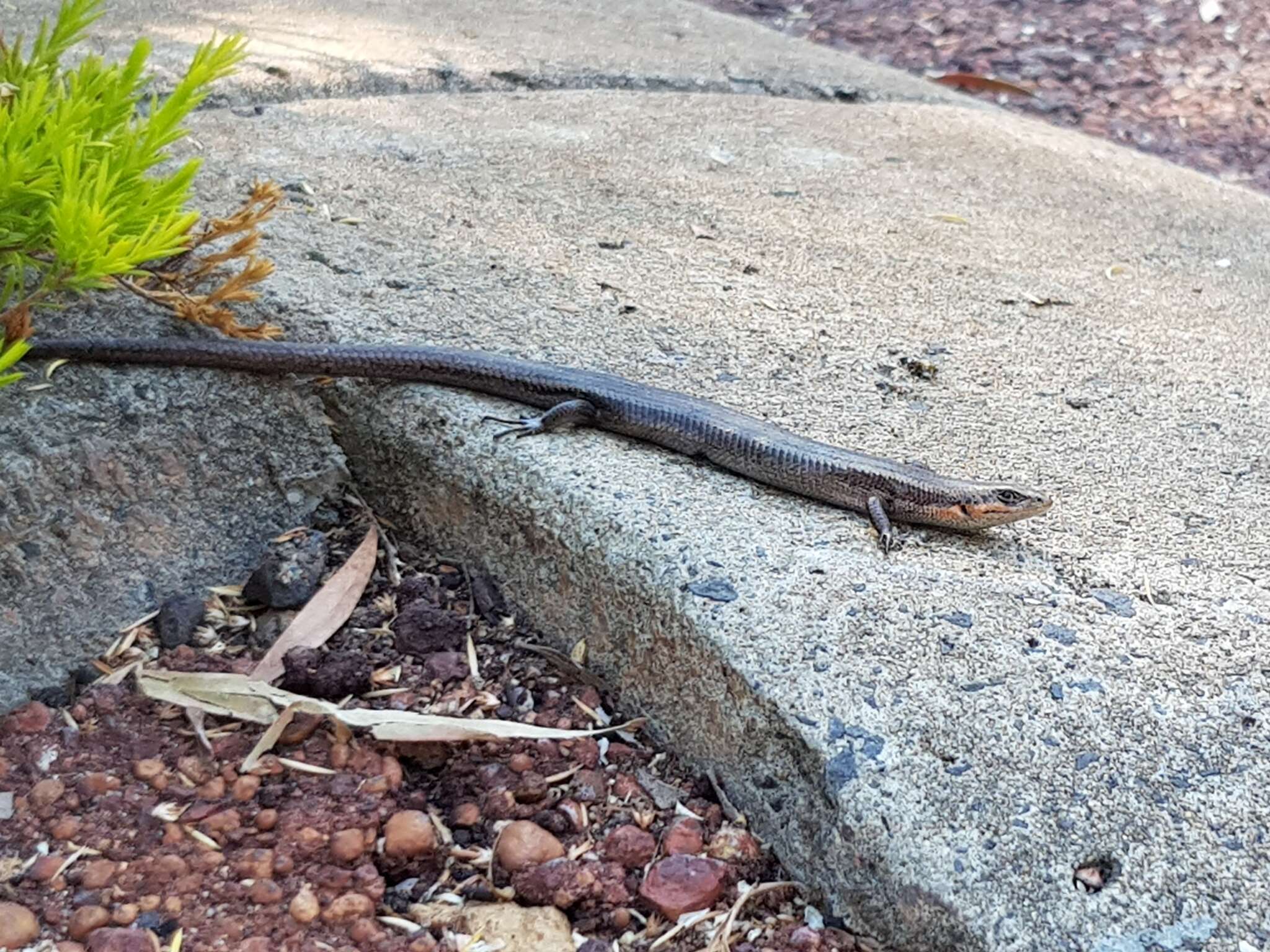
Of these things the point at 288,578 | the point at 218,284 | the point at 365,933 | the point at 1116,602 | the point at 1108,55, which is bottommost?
the point at 365,933

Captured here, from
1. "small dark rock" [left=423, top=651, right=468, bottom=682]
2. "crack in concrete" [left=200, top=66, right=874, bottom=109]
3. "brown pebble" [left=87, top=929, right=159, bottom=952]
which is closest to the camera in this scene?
"brown pebble" [left=87, top=929, right=159, bottom=952]

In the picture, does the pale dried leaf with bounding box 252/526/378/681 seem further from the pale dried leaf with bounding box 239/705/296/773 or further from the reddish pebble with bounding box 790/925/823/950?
the reddish pebble with bounding box 790/925/823/950

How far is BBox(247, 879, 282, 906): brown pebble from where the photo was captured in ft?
6.06

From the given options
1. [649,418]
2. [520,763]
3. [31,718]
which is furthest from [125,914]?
[649,418]

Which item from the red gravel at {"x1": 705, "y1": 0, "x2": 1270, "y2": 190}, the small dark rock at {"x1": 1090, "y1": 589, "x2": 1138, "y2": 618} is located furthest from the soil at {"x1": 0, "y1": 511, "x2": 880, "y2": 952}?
the red gravel at {"x1": 705, "y1": 0, "x2": 1270, "y2": 190}

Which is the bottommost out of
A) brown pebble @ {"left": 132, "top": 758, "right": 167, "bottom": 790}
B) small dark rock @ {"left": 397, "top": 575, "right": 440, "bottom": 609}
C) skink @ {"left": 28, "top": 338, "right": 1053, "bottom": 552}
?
brown pebble @ {"left": 132, "top": 758, "right": 167, "bottom": 790}

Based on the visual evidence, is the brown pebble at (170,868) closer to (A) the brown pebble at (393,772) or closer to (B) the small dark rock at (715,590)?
(A) the brown pebble at (393,772)

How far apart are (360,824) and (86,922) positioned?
0.42m

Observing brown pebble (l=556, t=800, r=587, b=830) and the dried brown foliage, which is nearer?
brown pebble (l=556, t=800, r=587, b=830)

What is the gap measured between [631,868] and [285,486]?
1.19 metres

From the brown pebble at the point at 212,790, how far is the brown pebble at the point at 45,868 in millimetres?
228

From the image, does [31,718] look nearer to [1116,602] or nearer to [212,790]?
[212,790]

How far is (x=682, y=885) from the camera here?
1.94 m

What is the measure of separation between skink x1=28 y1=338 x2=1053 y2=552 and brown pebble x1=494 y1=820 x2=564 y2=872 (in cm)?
91
